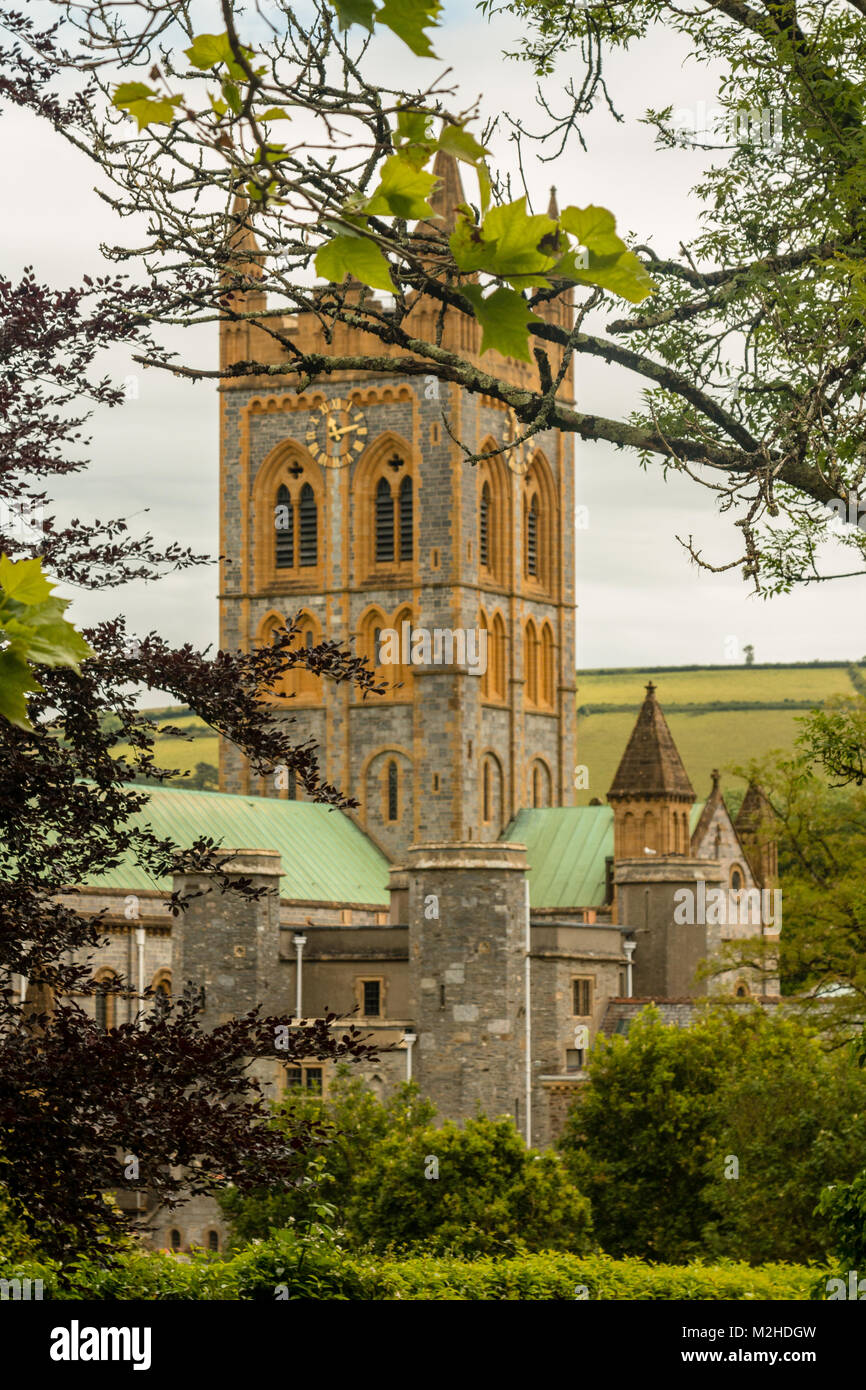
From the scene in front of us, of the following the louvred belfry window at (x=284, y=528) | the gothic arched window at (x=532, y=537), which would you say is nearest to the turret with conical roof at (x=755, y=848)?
the gothic arched window at (x=532, y=537)

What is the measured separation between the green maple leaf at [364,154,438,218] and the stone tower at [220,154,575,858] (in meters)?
72.3

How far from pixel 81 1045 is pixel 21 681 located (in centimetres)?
862

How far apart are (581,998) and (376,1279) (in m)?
42.1

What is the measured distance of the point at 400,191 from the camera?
4.66m

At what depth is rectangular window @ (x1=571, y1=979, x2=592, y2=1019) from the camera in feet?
191

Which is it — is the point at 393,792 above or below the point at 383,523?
below

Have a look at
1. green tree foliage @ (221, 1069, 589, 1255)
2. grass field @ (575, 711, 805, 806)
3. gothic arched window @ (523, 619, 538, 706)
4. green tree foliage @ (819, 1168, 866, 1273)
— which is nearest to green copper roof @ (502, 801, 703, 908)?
gothic arched window @ (523, 619, 538, 706)

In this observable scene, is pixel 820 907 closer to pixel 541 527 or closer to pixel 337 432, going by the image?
pixel 541 527

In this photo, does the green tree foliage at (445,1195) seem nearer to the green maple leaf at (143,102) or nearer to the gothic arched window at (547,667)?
the green maple leaf at (143,102)

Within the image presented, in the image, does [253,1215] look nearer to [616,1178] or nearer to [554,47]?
[616,1178]

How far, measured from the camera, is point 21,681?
4.71 meters

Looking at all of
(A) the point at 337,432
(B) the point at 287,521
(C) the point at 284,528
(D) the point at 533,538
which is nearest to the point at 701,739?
(D) the point at 533,538

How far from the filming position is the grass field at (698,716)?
14088cm
